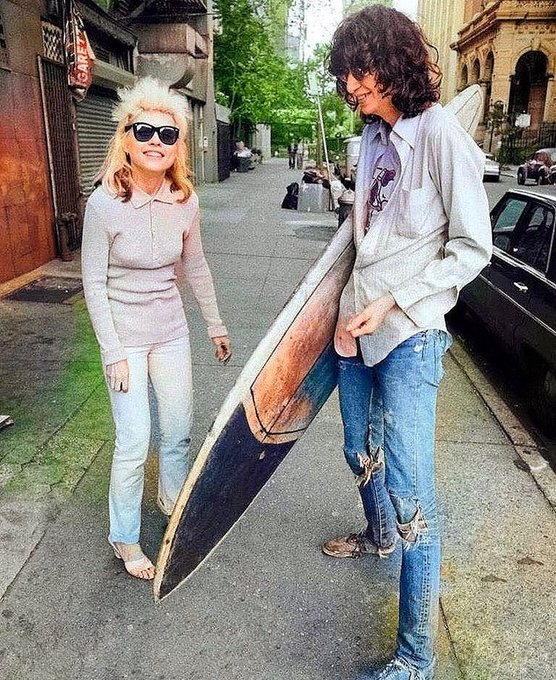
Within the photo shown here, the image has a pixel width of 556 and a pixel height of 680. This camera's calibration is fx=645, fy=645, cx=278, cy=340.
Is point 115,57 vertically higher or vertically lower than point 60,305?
higher

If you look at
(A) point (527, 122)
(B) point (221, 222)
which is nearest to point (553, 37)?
(A) point (527, 122)

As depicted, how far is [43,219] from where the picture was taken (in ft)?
27.8

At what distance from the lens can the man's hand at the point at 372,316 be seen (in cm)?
200

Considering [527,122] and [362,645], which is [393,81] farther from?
[527,122]

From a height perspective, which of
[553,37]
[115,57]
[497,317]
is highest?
[553,37]

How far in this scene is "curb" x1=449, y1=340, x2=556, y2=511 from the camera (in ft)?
12.4

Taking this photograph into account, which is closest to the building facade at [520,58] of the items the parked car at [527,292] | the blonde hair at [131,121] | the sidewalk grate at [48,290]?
the sidewalk grate at [48,290]

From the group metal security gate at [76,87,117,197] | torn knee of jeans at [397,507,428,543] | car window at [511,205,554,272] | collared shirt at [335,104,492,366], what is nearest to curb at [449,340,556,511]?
car window at [511,205,554,272]

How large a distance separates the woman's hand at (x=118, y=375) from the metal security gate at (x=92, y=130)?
780 cm

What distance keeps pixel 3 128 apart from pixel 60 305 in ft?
7.33

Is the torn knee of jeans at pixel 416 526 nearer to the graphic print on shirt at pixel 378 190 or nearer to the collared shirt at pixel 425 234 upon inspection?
the collared shirt at pixel 425 234

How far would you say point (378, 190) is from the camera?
216 cm

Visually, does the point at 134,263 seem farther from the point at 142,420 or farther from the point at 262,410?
the point at 262,410

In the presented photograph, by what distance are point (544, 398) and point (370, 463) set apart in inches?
103
